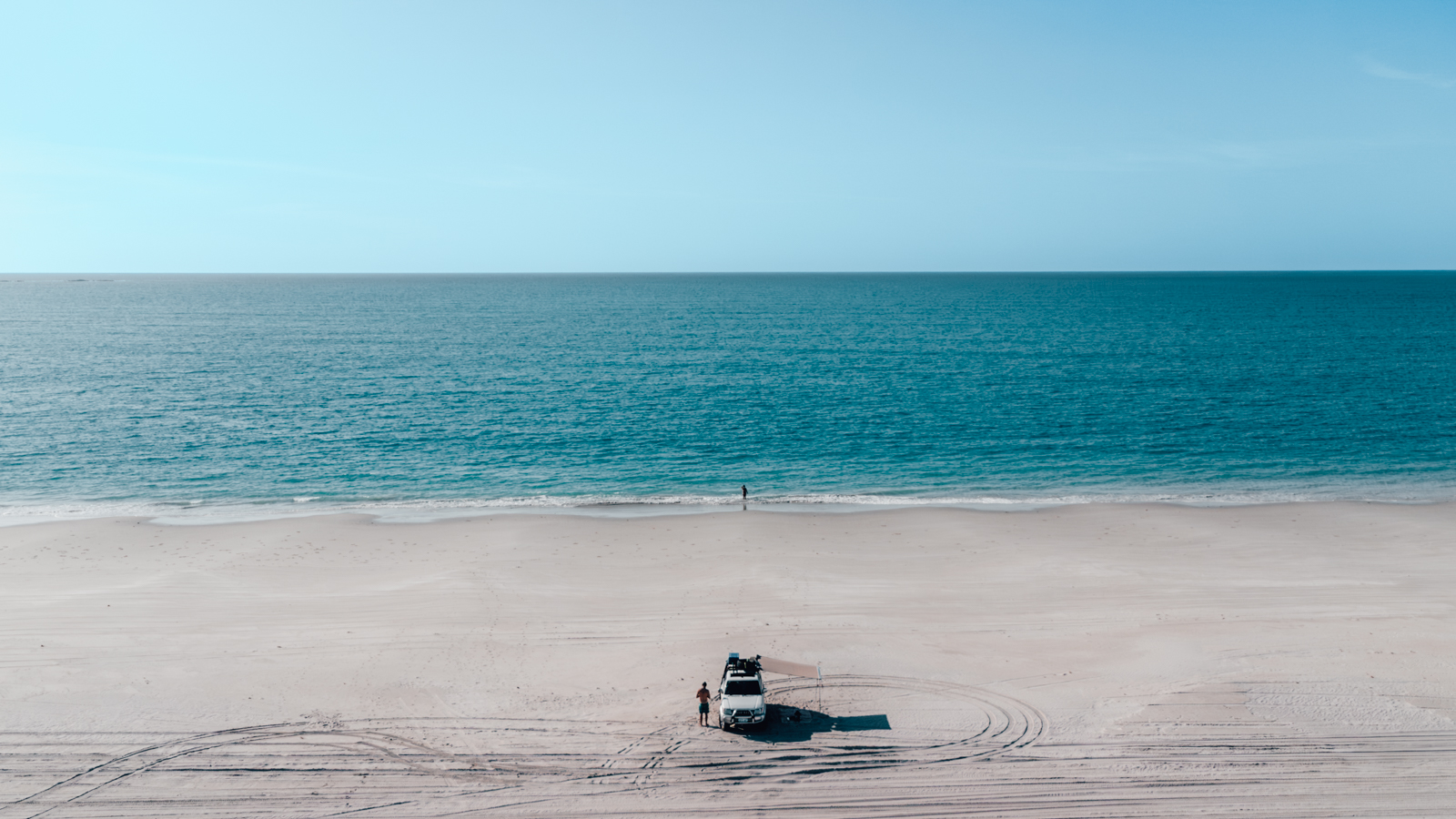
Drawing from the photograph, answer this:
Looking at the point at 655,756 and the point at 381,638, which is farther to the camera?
the point at 381,638

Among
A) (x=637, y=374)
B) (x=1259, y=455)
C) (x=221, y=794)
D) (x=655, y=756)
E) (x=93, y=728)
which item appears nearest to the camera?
(x=221, y=794)

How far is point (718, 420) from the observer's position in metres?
58.2

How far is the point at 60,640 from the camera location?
24.3 m

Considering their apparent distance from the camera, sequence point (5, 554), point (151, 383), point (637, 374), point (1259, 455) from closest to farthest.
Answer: point (5, 554) → point (1259, 455) → point (151, 383) → point (637, 374)

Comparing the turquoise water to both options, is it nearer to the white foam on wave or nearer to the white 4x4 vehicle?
the white foam on wave

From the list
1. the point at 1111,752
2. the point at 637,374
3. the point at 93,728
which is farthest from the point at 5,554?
the point at 637,374

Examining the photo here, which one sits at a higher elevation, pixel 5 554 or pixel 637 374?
pixel 637 374

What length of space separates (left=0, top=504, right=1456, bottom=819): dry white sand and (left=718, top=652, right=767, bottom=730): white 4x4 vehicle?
0.55m

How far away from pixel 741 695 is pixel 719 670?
343 centimetres

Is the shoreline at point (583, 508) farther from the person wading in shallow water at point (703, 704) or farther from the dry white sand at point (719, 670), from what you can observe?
the person wading in shallow water at point (703, 704)

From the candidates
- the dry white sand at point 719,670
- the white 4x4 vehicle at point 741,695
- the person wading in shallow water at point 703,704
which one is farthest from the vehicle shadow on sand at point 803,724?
the person wading in shallow water at point 703,704

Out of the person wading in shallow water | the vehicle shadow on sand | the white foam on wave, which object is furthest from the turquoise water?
the person wading in shallow water

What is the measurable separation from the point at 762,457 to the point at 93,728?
34.6 metres

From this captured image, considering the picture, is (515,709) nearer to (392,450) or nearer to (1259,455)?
(392,450)
